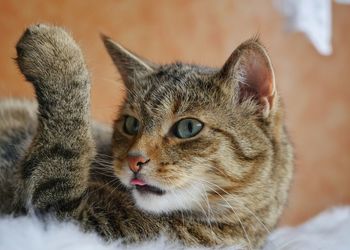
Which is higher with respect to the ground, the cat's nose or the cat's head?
the cat's head

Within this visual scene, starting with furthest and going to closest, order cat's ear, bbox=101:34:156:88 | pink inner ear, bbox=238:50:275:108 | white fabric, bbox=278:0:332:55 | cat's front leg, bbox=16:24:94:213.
→ white fabric, bbox=278:0:332:55 → cat's ear, bbox=101:34:156:88 → pink inner ear, bbox=238:50:275:108 → cat's front leg, bbox=16:24:94:213

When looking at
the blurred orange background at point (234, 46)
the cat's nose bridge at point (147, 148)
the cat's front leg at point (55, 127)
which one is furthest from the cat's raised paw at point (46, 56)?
the blurred orange background at point (234, 46)

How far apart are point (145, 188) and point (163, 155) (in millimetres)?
76

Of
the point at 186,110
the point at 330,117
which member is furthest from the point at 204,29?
the point at 186,110

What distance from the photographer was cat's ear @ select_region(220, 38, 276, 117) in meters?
1.04

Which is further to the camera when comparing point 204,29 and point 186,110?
point 204,29

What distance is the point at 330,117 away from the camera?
2.57 meters

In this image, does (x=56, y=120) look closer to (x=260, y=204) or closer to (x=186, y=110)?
(x=186, y=110)

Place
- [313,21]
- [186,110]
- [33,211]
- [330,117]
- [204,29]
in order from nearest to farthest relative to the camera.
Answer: [33,211] < [186,110] < [313,21] < [204,29] < [330,117]

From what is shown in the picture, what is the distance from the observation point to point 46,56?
0.98 m

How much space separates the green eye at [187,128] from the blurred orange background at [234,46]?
101 cm

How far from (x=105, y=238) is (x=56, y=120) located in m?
0.25

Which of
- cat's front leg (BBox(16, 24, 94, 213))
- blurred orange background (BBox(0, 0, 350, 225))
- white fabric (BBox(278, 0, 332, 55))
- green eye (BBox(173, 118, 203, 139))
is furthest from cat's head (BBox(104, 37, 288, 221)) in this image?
blurred orange background (BBox(0, 0, 350, 225))

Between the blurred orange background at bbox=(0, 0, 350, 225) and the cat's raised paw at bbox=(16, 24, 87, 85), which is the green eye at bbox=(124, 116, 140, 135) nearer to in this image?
the cat's raised paw at bbox=(16, 24, 87, 85)
